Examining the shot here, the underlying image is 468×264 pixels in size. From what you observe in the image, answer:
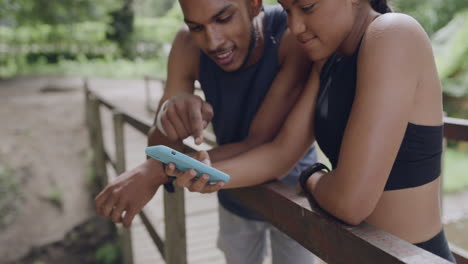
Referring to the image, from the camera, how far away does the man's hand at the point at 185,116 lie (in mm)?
1188

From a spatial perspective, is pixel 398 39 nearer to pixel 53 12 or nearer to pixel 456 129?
pixel 456 129

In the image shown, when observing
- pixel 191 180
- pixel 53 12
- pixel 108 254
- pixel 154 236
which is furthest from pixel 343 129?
pixel 53 12

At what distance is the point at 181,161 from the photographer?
93 centimetres

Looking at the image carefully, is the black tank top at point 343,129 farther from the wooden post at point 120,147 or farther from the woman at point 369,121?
the wooden post at point 120,147

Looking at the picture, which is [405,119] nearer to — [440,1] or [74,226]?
[74,226]

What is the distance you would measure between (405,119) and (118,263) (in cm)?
389

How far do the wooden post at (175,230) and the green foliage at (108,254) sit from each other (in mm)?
2636

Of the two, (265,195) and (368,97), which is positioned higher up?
(368,97)

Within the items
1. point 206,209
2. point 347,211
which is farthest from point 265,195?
point 206,209

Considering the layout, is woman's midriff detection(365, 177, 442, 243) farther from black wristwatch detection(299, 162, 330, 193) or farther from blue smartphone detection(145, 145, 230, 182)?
blue smartphone detection(145, 145, 230, 182)

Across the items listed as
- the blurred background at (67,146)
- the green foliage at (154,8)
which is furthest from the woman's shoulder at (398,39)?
the green foliage at (154,8)

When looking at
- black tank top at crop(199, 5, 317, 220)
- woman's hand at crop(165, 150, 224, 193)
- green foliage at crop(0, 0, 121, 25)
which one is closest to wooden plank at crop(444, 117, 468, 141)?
black tank top at crop(199, 5, 317, 220)

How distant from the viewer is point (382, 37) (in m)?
0.89

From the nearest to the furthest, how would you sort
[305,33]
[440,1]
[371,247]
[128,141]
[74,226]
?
1. [371,247]
2. [305,33]
3. [74,226]
4. [128,141]
5. [440,1]
